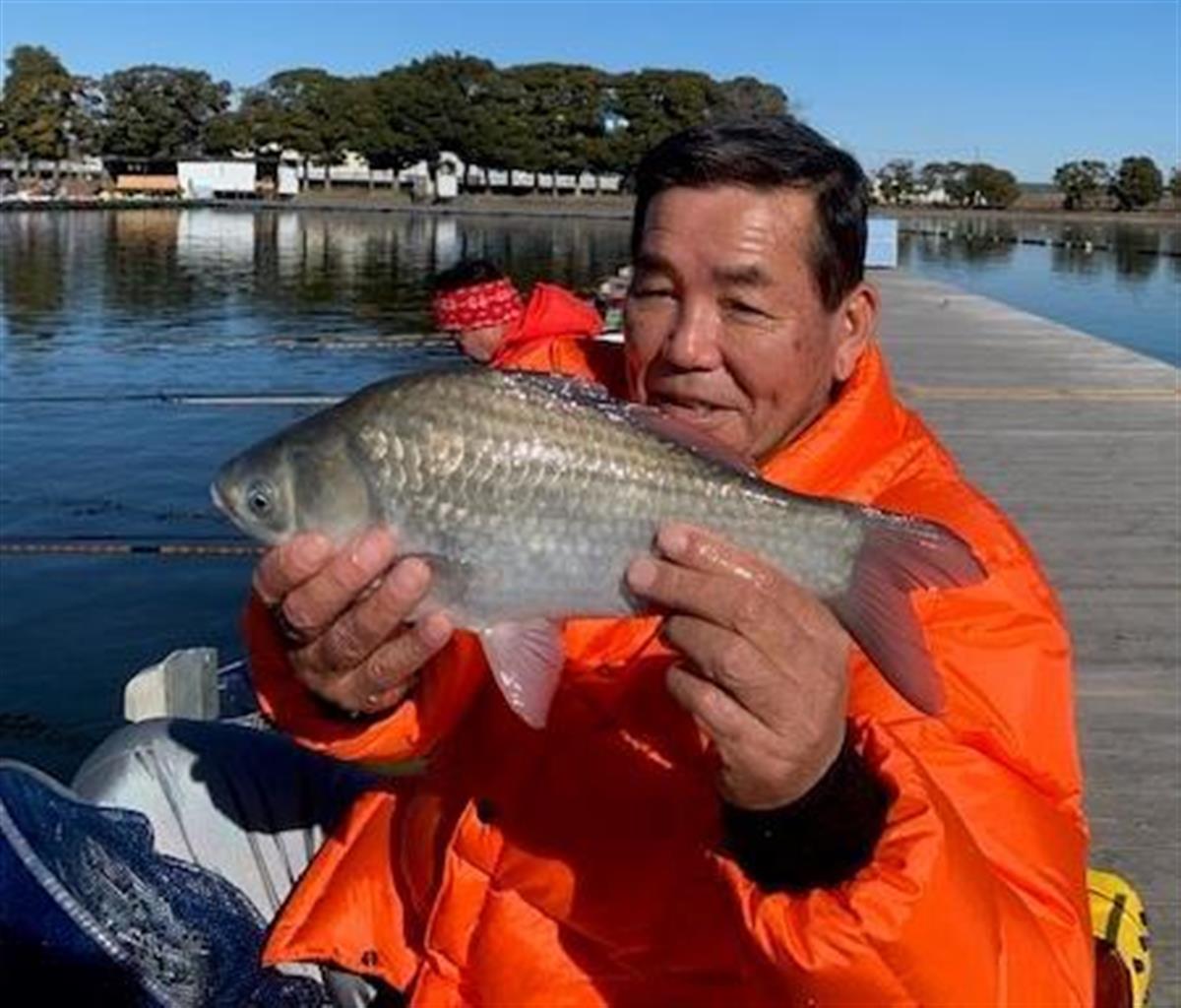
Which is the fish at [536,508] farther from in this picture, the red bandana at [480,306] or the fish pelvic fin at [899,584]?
the red bandana at [480,306]

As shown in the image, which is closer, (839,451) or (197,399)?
(839,451)

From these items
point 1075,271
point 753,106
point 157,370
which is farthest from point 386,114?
point 753,106

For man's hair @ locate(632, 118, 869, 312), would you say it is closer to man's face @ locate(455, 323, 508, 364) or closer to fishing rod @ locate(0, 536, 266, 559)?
man's face @ locate(455, 323, 508, 364)

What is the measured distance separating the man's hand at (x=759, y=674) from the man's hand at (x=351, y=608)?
49 centimetres

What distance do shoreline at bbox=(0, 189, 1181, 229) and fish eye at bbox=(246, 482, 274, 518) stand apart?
340ft

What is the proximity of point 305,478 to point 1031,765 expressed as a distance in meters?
1.22

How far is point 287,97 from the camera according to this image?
5531 inches

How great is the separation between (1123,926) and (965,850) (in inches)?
62.4

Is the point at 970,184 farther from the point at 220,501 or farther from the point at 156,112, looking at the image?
the point at 220,501

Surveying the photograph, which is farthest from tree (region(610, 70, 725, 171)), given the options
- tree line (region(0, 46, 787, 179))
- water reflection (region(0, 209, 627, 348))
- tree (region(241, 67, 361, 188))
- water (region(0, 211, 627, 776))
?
water (region(0, 211, 627, 776))

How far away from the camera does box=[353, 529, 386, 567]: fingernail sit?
2246 millimetres

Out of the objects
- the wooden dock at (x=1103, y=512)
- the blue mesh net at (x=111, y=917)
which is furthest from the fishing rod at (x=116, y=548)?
the blue mesh net at (x=111, y=917)

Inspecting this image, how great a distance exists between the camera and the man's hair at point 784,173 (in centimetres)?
262

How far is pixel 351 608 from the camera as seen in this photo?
7.57 ft
